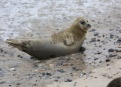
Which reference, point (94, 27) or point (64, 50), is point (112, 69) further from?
point (94, 27)

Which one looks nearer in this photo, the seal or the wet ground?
the wet ground

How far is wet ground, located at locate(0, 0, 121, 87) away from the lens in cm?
636

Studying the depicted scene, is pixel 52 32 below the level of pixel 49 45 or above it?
below

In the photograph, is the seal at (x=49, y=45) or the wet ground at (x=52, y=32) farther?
the seal at (x=49, y=45)

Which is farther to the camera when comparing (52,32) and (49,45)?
(52,32)

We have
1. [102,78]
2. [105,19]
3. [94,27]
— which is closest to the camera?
[102,78]

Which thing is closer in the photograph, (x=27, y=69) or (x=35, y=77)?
(x=35, y=77)

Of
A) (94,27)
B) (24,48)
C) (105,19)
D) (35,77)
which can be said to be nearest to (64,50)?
(24,48)

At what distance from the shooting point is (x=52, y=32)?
9070 mm

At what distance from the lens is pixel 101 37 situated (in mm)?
8531

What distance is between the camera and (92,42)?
8.22 m

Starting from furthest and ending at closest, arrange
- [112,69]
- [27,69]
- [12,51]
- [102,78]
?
[12,51] < [27,69] < [112,69] < [102,78]

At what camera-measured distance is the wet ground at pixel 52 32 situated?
20.9 ft

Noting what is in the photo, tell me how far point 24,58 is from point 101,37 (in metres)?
1.95
